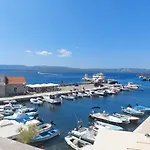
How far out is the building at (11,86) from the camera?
45.0 metres

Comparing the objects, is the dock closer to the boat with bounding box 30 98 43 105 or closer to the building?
the boat with bounding box 30 98 43 105

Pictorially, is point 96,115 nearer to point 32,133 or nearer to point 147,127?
point 147,127

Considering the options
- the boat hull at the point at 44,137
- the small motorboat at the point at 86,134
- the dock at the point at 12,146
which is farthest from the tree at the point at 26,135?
the dock at the point at 12,146

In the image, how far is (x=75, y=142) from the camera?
69.8ft

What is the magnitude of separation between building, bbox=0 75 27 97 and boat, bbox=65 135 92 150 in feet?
89.1

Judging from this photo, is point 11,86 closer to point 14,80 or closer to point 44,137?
point 14,80

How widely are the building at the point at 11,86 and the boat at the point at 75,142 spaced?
1069 inches

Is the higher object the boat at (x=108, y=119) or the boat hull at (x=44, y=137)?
the boat hull at (x=44, y=137)

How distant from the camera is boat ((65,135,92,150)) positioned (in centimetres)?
2059

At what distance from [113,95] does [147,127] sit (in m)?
40.7

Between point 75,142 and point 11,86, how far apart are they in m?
29.0

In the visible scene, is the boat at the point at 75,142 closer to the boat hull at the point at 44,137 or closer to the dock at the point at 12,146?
the boat hull at the point at 44,137

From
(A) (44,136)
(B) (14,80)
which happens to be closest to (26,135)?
(A) (44,136)

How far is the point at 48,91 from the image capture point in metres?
55.7
